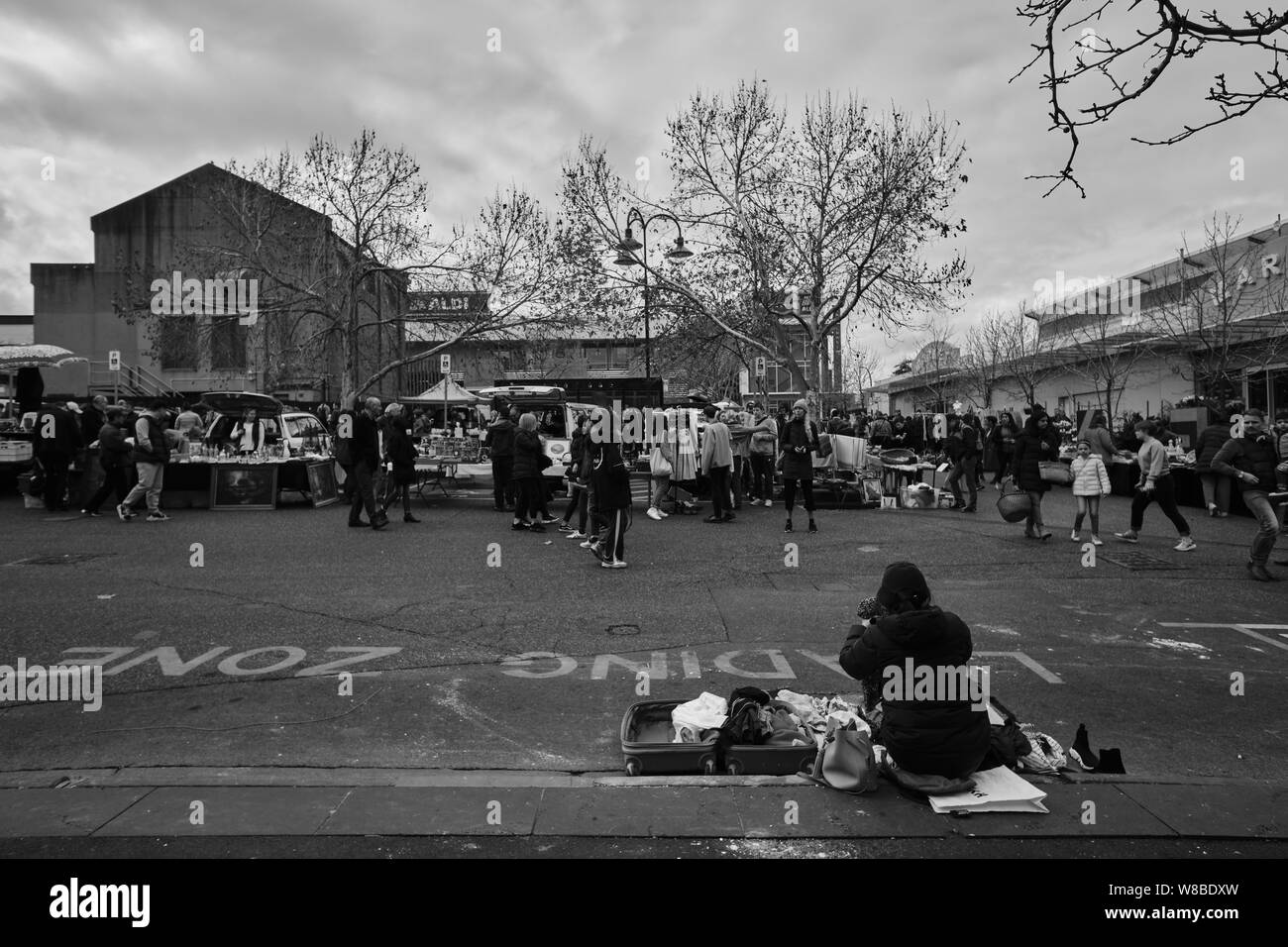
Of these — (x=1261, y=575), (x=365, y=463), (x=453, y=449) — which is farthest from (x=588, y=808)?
(x=453, y=449)

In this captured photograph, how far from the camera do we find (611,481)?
9969 mm

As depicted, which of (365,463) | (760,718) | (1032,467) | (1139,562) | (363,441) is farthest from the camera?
(365,463)

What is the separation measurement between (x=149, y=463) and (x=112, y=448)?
0.62 metres

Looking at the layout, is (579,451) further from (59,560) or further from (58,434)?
(58,434)

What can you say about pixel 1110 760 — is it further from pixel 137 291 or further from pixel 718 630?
pixel 137 291

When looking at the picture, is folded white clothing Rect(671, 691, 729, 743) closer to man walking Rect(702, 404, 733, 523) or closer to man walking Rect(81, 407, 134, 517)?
man walking Rect(702, 404, 733, 523)

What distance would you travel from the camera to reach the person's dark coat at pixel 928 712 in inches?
151

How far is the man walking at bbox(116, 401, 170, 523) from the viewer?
13484 mm

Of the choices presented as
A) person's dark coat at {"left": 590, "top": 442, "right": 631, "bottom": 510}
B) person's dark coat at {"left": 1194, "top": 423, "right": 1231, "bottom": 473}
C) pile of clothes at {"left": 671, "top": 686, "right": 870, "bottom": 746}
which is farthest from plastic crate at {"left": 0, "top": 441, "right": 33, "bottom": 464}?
person's dark coat at {"left": 1194, "top": 423, "right": 1231, "bottom": 473}

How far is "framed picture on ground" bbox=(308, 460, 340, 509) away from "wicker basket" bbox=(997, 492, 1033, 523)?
1170 cm

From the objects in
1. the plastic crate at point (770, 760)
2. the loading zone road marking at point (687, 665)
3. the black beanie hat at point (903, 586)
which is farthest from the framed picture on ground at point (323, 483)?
the black beanie hat at point (903, 586)

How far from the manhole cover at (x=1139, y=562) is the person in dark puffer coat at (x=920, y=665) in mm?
7427

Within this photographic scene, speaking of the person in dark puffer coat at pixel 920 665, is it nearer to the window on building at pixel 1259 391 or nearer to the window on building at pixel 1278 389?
the window on building at pixel 1278 389
